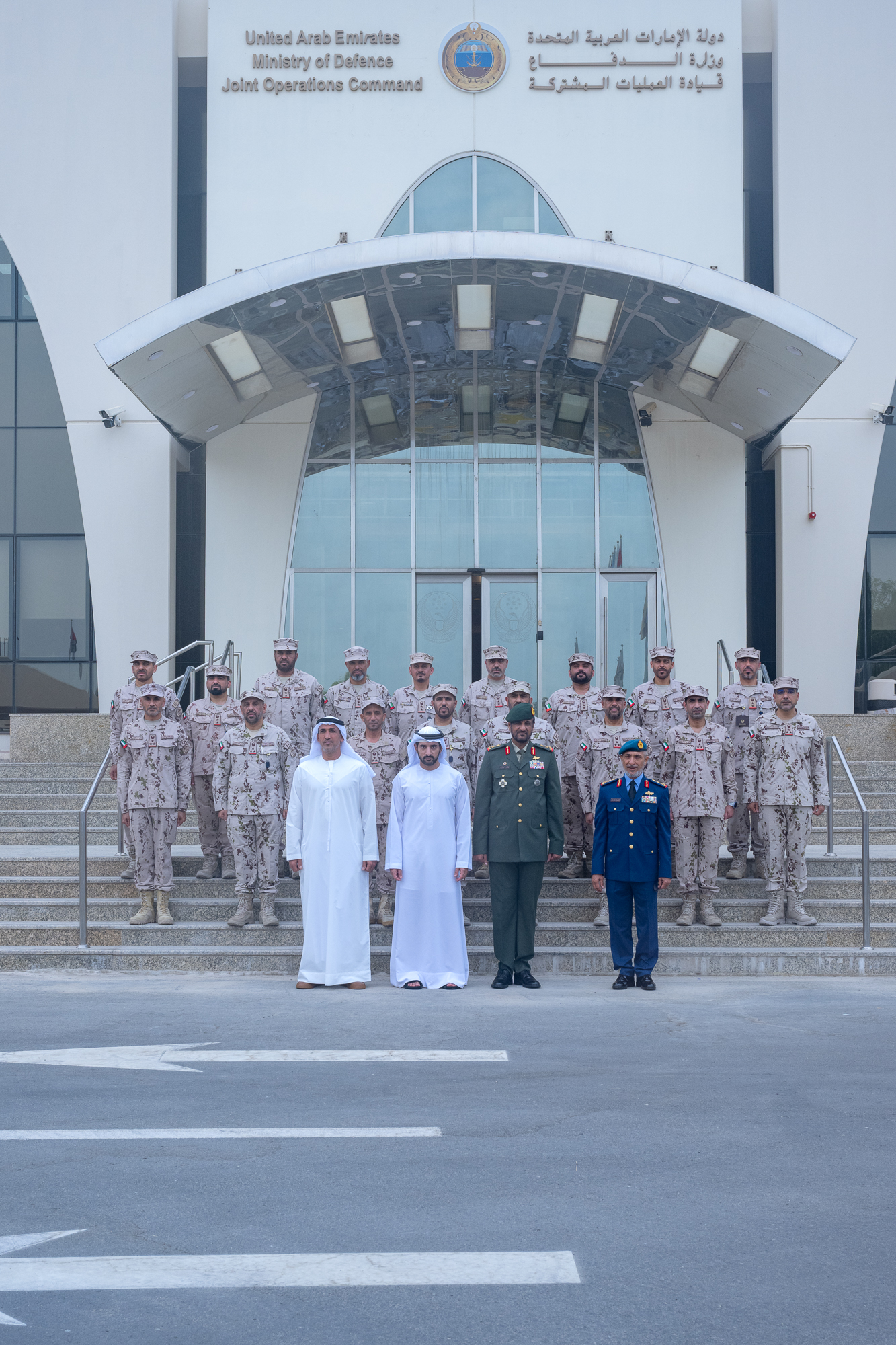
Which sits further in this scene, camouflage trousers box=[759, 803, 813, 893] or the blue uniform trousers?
camouflage trousers box=[759, 803, 813, 893]

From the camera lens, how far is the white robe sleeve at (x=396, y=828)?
9.40 metres

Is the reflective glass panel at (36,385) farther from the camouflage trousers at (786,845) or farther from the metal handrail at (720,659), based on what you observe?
the camouflage trousers at (786,845)

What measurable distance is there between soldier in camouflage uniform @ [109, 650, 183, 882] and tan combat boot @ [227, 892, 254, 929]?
3.70 ft

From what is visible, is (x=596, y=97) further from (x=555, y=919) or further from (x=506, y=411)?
(x=555, y=919)

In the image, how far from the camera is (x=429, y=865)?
940cm

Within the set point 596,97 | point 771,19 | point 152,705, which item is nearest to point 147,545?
point 152,705

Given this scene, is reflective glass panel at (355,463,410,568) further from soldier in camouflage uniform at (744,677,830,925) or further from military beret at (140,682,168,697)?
soldier in camouflage uniform at (744,677,830,925)

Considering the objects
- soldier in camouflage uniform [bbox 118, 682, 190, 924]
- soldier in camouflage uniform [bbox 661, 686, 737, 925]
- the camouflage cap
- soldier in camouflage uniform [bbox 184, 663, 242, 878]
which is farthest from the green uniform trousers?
the camouflage cap

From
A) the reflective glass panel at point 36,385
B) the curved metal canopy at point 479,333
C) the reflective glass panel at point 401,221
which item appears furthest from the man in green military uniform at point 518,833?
the reflective glass panel at point 36,385

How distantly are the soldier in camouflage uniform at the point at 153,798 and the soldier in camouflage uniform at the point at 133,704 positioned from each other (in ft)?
0.88

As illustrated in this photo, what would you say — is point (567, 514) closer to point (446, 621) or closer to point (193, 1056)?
point (446, 621)

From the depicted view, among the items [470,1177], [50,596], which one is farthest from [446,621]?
[470,1177]

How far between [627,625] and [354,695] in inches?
277

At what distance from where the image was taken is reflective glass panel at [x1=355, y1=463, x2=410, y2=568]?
691 inches
